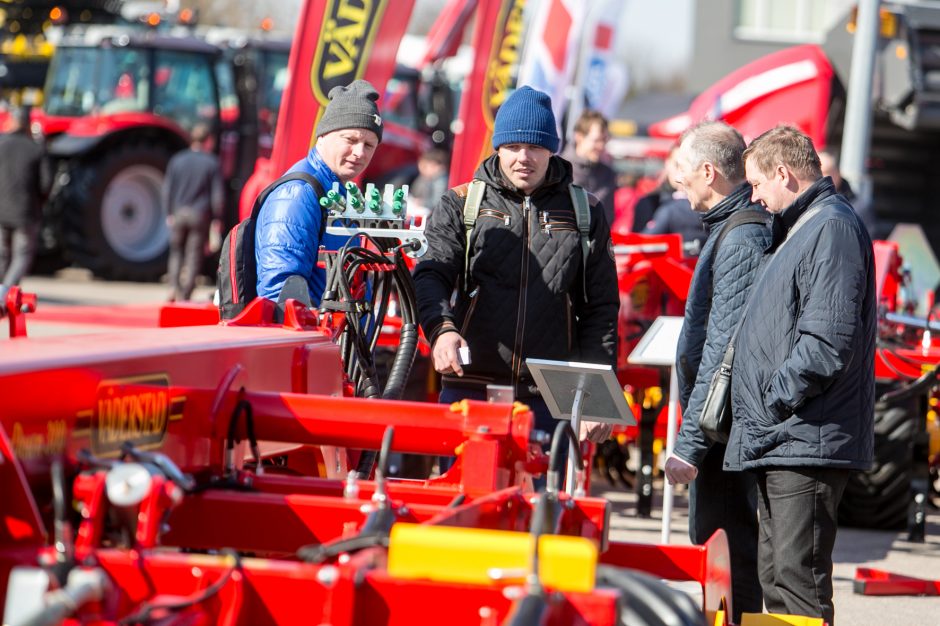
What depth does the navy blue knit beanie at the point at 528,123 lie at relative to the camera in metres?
4.73

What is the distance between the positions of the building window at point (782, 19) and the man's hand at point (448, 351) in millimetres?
36129

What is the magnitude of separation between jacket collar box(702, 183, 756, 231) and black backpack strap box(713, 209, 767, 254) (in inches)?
1.5

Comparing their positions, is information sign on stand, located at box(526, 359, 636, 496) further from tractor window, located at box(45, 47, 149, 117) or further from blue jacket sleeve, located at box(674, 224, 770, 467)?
tractor window, located at box(45, 47, 149, 117)

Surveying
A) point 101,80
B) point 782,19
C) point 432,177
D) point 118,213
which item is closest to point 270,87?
point 101,80

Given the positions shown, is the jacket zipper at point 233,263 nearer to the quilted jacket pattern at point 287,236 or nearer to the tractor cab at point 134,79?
the quilted jacket pattern at point 287,236

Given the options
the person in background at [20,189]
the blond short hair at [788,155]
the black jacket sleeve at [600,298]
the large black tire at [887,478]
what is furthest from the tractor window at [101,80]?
the blond short hair at [788,155]

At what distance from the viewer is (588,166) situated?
30.8 ft

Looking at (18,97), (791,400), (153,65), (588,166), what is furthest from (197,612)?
(18,97)

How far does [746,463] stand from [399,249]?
124 cm

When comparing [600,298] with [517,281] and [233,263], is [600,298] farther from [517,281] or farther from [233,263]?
[233,263]

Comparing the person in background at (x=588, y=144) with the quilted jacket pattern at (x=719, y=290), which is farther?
the person in background at (x=588, y=144)

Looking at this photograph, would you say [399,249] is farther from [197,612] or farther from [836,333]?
[197,612]

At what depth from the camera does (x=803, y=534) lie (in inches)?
163

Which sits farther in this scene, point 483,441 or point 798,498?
point 798,498
